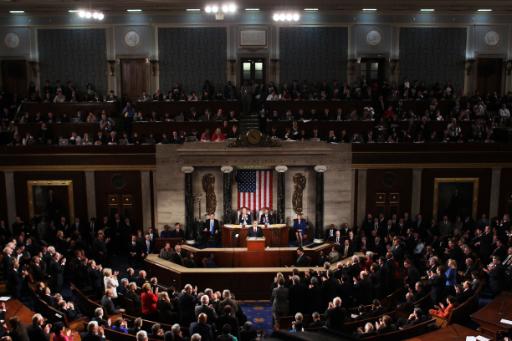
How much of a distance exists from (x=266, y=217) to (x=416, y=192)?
5582 mm

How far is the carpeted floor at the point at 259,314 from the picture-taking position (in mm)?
13680

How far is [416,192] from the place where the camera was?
19719mm

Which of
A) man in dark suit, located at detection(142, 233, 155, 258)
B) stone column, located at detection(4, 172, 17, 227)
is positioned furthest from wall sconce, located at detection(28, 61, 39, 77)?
man in dark suit, located at detection(142, 233, 155, 258)

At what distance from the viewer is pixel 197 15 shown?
77.9ft

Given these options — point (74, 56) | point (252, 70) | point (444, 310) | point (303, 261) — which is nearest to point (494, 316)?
point (444, 310)

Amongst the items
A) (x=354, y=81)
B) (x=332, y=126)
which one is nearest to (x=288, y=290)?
(x=332, y=126)

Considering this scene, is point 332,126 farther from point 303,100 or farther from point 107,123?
point 107,123

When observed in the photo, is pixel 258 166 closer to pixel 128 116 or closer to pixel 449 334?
pixel 128 116

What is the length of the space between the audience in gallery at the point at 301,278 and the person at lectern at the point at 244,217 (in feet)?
7.68

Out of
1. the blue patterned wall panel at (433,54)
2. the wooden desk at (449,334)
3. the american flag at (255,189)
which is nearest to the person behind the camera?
the wooden desk at (449,334)

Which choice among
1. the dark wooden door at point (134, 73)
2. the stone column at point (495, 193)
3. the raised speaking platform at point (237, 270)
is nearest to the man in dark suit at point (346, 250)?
the raised speaking platform at point (237, 270)

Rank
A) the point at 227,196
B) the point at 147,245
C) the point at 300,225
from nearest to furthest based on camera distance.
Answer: the point at 147,245 → the point at 300,225 → the point at 227,196

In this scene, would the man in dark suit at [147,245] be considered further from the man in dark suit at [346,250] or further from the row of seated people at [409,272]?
the man in dark suit at [346,250]

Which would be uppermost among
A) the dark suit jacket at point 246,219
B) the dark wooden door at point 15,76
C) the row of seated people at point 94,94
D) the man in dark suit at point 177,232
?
the dark wooden door at point 15,76
